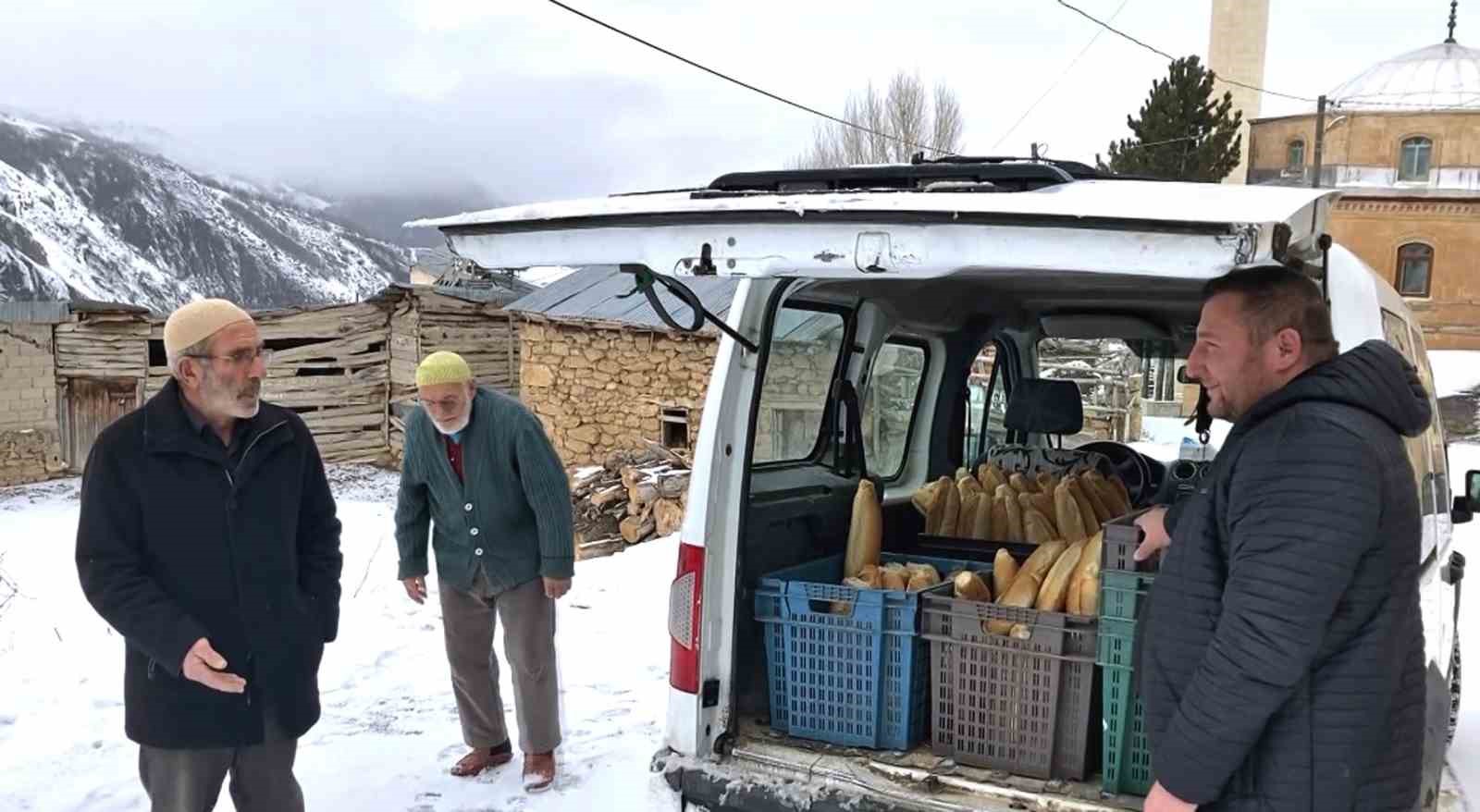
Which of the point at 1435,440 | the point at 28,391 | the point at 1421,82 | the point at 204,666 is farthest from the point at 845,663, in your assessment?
the point at 1421,82

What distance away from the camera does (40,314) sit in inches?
734

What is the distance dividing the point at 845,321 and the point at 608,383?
1077 cm

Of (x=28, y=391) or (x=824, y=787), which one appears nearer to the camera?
Answer: (x=824, y=787)

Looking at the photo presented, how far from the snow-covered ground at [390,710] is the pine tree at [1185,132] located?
21.6 metres

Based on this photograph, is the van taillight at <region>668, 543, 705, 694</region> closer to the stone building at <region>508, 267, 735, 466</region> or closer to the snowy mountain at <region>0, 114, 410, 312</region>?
the stone building at <region>508, 267, 735, 466</region>

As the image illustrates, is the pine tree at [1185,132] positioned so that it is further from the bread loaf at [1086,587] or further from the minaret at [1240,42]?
the bread loaf at [1086,587]

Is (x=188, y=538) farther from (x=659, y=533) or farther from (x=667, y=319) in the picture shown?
(x=659, y=533)

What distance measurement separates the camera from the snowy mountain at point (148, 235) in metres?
97.2

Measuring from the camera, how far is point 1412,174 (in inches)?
1471

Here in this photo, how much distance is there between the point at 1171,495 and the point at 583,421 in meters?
10.8

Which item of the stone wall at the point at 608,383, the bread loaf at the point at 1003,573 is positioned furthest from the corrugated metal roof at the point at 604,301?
the bread loaf at the point at 1003,573

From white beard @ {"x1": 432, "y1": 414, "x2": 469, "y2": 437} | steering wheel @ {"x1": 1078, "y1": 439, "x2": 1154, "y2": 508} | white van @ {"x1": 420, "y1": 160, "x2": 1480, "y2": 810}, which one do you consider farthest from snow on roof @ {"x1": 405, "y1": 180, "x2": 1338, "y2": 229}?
steering wheel @ {"x1": 1078, "y1": 439, "x2": 1154, "y2": 508}

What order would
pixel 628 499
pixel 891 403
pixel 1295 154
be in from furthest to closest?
pixel 1295 154 → pixel 628 499 → pixel 891 403

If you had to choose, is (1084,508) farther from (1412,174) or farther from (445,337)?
(1412,174)
